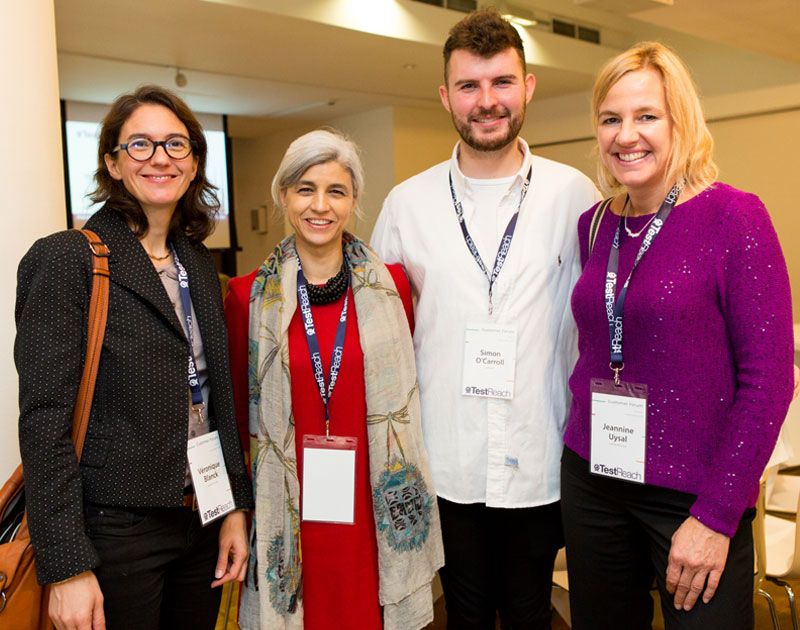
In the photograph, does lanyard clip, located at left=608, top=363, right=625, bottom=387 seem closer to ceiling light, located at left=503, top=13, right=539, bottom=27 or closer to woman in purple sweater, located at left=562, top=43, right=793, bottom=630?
woman in purple sweater, located at left=562, top=43, right=793, bottom=630

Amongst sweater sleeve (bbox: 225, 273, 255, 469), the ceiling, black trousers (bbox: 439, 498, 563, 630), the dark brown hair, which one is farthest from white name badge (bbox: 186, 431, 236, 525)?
the ceiling

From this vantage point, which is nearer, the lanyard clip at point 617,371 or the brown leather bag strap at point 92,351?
the brown leather bag strap at point 92,351

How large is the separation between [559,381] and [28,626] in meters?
1.35

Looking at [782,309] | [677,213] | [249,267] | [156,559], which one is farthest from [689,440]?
[249,267]

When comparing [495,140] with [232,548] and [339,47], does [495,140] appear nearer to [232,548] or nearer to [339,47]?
[232,548]

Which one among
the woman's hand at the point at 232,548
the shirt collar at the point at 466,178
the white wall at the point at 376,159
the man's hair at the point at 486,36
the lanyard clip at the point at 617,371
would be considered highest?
the white wall at the point at 376,159

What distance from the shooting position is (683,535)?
1.47 m

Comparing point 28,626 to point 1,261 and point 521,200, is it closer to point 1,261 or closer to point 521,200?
point 1,261

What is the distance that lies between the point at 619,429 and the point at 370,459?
2.00 ft

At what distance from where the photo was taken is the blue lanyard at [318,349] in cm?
178

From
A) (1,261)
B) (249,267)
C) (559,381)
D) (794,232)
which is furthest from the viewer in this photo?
(249,267)

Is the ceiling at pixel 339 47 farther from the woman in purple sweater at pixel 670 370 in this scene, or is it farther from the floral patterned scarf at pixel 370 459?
the floral patterned scarf at pixel 370 459

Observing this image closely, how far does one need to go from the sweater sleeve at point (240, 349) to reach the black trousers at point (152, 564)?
0.30m

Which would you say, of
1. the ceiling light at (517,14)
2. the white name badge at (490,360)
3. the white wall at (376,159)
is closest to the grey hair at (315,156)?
the white name badge at (490,360)
